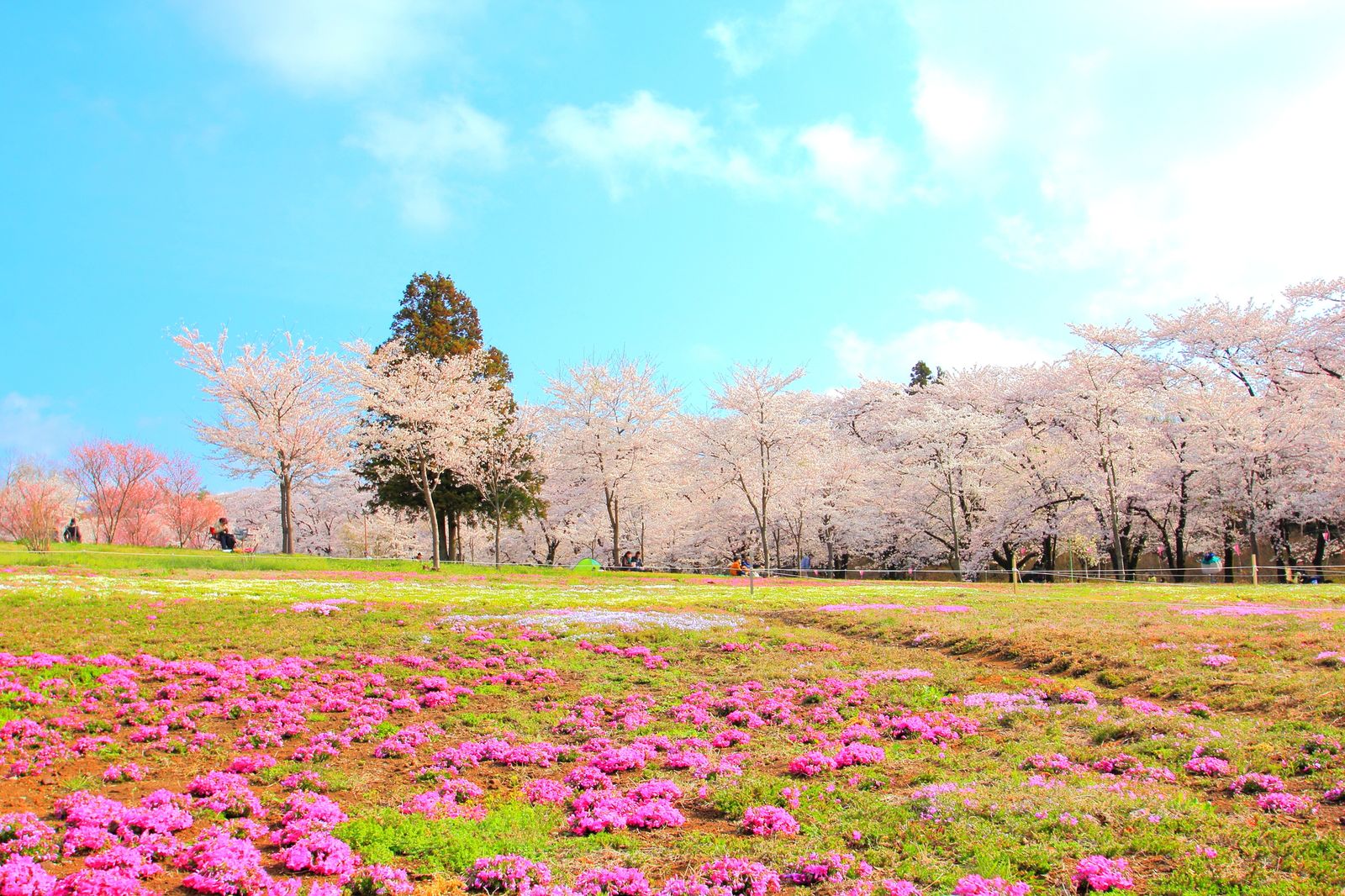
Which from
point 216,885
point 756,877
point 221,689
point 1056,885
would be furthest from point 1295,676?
point 221,689

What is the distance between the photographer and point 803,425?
54406mm

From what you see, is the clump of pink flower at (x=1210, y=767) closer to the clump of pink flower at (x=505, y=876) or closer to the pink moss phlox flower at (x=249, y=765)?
the clump of pink flower at (x=505, y=876)

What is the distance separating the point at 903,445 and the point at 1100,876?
196ft

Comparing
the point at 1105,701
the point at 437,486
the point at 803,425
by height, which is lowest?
the point at 1105,701

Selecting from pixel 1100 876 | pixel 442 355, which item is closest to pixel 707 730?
pixel 1100 876

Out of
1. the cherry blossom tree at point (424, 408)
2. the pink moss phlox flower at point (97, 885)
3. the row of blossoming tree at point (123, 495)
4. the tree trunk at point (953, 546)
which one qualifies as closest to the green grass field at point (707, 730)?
the pink moss phlox flower at point (97, 885)

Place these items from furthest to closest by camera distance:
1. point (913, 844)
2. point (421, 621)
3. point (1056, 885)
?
point (421, 621), point (913, 844), point (1056, 885)

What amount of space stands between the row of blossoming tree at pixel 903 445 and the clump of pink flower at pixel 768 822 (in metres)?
37.2

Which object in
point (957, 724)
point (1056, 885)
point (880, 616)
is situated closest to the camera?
point (1056, 885)

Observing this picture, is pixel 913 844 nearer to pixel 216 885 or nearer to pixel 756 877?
pixel 756 877

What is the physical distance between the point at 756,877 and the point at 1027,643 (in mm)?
12169

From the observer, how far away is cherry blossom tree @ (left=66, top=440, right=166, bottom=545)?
70625mm

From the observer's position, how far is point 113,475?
72.1 metres

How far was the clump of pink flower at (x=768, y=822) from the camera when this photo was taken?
7.96 metres
